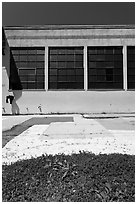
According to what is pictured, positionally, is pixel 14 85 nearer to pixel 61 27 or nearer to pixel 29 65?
pixel 29 65

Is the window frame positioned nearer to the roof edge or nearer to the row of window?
the row of window

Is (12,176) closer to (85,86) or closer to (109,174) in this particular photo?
(109,174)

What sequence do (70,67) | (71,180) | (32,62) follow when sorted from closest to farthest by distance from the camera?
(71,180) → (70,67) → (32,62)

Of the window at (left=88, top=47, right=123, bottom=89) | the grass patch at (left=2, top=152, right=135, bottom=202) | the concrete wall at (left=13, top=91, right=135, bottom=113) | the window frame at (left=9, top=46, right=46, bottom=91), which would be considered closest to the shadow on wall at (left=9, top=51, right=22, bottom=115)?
the window frame at (left=9, top=46, right=46, bottom=91)

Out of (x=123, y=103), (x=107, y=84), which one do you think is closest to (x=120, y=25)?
(x=107, y=84)

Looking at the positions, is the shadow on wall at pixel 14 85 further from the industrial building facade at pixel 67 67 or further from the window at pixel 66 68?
the window at pixel 66 68

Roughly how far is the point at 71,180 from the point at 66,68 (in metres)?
23.6

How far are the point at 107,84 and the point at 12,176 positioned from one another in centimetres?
2385

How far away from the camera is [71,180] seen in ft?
11.9

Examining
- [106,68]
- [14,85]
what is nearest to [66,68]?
[106,68]

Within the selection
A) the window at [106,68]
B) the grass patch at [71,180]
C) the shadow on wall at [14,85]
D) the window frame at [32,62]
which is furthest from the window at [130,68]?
the grass patch at [71,180]

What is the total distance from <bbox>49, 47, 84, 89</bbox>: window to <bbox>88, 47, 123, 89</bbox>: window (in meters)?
1.36

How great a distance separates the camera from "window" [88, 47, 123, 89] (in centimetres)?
2644

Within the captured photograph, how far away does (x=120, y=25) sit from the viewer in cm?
2652
